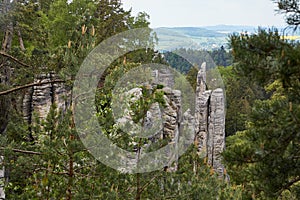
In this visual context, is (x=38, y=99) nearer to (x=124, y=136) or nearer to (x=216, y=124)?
(x=124, y=136)

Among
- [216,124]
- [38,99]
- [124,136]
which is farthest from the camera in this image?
[216,124]

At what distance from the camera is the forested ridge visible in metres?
3.16

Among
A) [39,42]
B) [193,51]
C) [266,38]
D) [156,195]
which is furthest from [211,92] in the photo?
[266,38]

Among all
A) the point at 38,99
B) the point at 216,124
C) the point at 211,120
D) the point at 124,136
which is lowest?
the point at 216,124

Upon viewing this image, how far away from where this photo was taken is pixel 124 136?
5.73 m

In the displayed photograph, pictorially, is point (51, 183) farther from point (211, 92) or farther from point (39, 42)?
point (211, 92)

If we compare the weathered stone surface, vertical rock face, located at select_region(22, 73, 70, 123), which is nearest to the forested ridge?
vertical rock face, located at select_region(22, 73, 70, 123)

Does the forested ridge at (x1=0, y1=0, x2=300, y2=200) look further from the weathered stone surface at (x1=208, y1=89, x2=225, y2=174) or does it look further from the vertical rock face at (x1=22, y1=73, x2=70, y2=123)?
the weathered stone surface at (x1=208, y1=89, x2=225, y2=174)

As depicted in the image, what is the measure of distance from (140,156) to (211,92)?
9.02 m

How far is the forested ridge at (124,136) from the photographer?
316 centimetres

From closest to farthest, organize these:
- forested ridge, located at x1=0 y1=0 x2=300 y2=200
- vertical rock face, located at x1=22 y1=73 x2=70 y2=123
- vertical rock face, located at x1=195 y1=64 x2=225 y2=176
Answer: forested ridge, located at x1=0 y1=0 x2=300 y2=200
vertical rock face, located at x1=22 y1=73 x2=70 y2=123
vertical rock face, located at x1=195 y1=64 x2=225 y2=176

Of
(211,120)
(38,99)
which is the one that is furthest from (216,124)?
(38,99)

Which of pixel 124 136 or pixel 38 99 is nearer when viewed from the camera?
pixel 124 136

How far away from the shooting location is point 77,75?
5.39m
